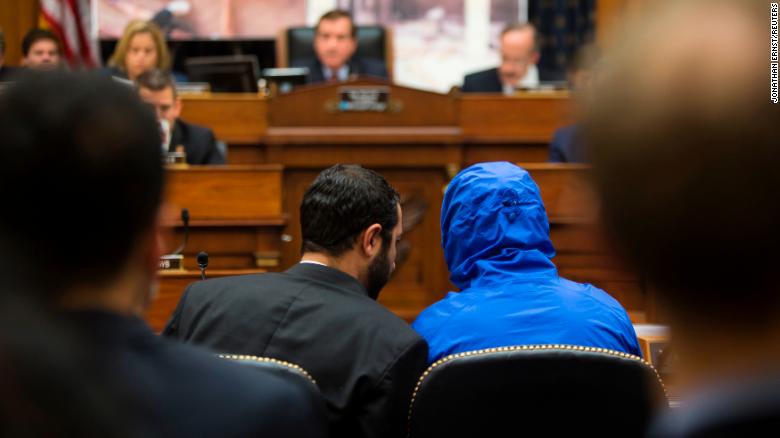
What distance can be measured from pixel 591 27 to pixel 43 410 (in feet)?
31.4

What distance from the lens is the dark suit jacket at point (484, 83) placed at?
6.77 meters

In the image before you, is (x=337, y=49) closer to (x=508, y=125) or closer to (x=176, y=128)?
(x=508, y=125)

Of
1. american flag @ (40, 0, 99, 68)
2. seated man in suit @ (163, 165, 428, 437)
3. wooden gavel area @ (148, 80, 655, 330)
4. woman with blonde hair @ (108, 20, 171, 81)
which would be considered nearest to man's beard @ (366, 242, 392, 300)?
seated man in suit @ (163, 165, 428, 437)

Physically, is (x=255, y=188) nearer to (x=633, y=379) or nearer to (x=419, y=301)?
(x=419, y=301)

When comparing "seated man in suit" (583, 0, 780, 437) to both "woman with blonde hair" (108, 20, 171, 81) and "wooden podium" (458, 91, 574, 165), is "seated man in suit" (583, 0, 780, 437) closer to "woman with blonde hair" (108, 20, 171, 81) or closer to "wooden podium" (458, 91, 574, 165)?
"wooden podium" (458, 91, 574, 165)

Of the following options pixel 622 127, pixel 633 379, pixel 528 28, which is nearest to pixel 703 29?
pixel 622 127

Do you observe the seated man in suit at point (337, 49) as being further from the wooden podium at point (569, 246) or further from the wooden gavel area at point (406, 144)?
the wooden podium at point (569, 246)

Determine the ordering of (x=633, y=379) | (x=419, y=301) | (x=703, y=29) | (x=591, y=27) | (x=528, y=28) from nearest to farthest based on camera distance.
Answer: (x=703, y=29), (x=633, y=379), (x=419, y=301), (x=528, y=28), (x=591, y=27)

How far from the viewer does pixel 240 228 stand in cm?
486

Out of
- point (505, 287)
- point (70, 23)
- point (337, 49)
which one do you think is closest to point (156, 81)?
point (337, 49)

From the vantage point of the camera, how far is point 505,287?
2451mm

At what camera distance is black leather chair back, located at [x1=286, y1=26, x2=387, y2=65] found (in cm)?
753

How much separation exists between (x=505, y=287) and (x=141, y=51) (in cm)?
420

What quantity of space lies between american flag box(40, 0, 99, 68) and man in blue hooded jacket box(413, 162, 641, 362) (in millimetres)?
6427
